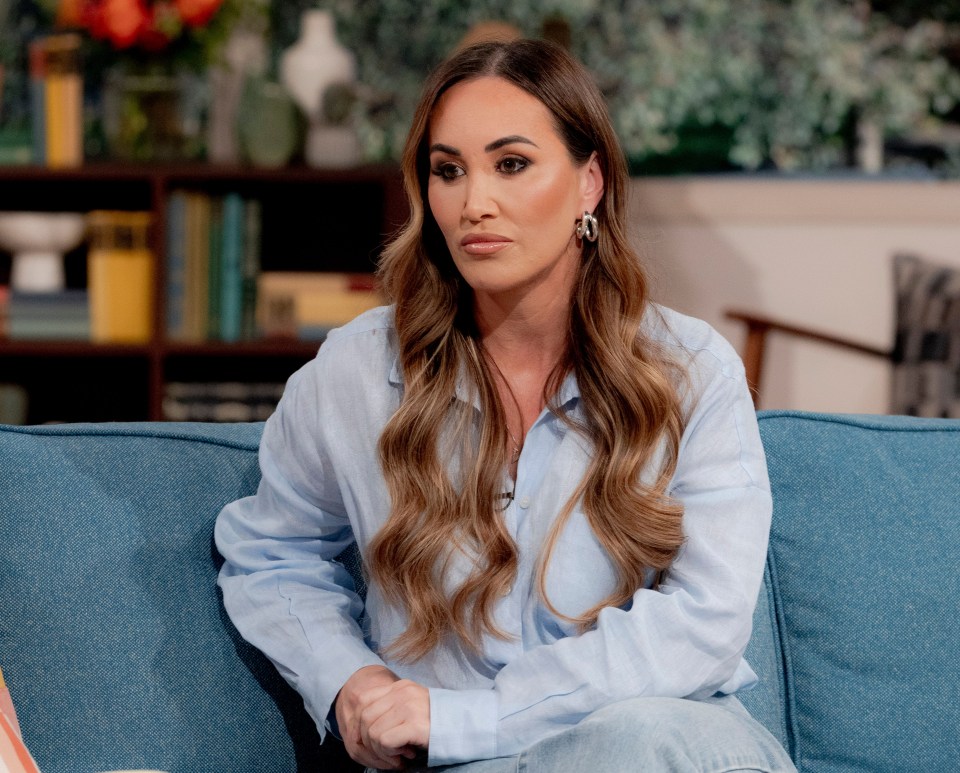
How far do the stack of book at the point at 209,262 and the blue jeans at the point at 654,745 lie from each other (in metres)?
2.23

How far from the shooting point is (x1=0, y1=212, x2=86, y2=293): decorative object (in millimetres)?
3324

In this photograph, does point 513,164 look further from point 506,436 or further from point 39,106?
point 39,106

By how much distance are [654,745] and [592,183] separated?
66 cm

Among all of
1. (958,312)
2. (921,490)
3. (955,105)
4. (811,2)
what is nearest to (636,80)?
(811,2)

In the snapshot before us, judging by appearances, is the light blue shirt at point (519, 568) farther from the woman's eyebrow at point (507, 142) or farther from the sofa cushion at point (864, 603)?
the woman's eyebrow at point (507, 142)

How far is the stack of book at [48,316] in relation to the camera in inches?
132

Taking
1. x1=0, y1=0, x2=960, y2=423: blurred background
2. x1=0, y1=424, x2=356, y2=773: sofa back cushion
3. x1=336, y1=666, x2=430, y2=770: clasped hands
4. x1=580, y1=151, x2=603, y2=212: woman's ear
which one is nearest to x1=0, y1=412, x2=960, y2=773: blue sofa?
x1=0, y1=424, x2=356, y2=773: sofa back cushion

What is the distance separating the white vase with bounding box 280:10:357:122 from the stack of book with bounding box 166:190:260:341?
34 cm

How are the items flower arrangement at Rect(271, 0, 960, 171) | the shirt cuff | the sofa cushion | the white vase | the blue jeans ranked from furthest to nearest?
flower arrangement at Rect(271, 0, 960, 171), the white vase, the sofa cushion, the shirt cuff, the blue jeans

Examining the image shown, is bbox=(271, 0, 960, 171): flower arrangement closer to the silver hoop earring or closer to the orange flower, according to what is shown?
the orange flower

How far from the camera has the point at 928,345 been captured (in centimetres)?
339

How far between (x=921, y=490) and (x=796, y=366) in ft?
8.29

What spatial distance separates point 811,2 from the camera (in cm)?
389

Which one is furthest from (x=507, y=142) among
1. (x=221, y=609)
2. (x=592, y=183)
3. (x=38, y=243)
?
(x=38, y=243)
